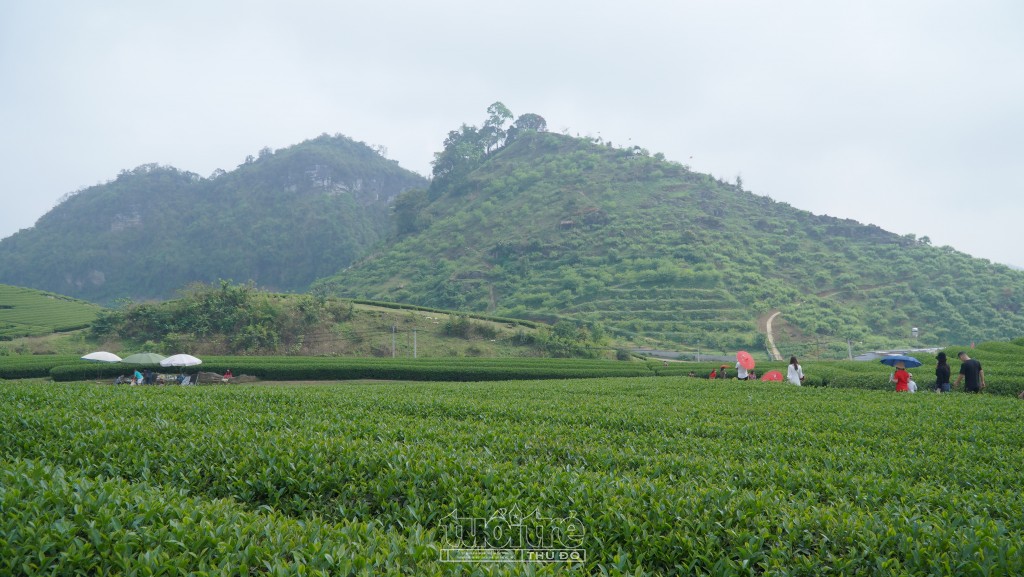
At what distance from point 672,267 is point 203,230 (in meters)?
84.3

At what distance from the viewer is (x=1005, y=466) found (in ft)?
20.5

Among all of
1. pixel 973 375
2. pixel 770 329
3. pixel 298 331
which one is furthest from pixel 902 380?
pixel 770 329

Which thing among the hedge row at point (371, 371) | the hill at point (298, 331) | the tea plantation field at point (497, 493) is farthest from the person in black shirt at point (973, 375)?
the hill at point (298, 331)

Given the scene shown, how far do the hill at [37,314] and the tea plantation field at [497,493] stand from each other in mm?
31360

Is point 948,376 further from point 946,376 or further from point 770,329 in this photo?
point 770,329

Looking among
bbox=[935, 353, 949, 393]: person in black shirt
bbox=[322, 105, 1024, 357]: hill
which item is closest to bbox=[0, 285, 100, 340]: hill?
bbox=[322, 105, 1024, 357]: hill

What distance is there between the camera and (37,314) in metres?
39.0

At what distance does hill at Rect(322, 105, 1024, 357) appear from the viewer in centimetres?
4812

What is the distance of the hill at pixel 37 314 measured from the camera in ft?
109

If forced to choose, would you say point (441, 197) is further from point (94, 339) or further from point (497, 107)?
point (94, 339)

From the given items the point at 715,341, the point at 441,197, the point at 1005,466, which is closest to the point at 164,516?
the point at 1005,466

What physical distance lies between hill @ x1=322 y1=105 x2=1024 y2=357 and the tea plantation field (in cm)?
3195

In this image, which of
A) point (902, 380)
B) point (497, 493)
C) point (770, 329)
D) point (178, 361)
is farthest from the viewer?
point (770, 329)

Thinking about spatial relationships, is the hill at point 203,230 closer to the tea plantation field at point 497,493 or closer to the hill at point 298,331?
the hill at point 298,331
